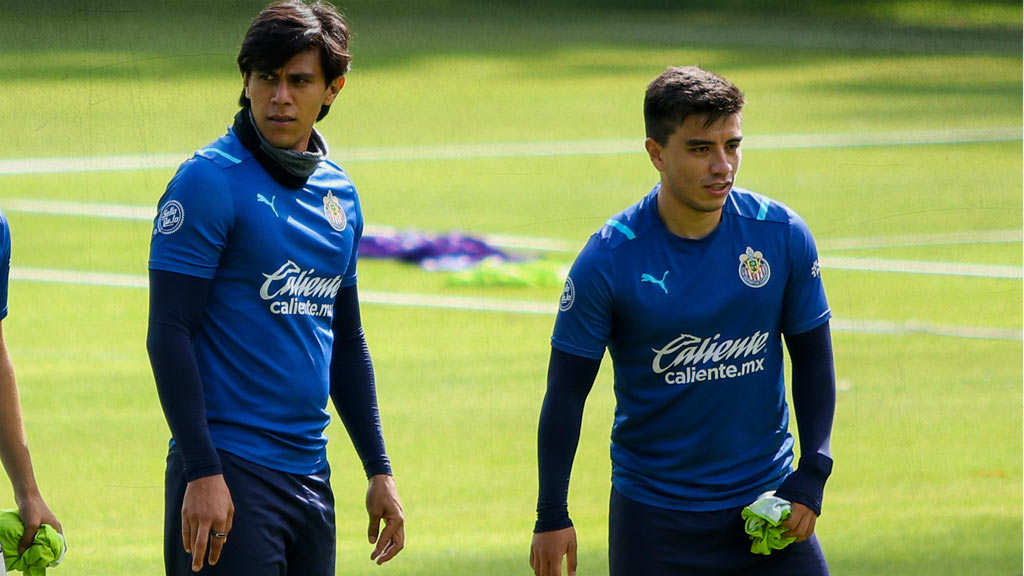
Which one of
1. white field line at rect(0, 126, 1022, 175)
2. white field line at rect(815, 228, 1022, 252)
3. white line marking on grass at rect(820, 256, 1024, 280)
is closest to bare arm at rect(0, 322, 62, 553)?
white line marking on grass at rect(820, 256, 1024, 280)

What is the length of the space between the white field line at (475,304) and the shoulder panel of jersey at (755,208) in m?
8.47

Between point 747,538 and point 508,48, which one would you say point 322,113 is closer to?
point 747,538

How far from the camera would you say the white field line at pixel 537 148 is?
21.3 m

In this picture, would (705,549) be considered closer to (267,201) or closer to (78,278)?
(267,201)

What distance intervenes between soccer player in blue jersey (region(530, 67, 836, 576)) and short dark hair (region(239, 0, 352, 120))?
0.86 metres

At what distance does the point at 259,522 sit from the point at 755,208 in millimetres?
1630

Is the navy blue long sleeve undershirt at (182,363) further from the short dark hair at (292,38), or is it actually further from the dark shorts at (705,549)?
the dark shorts at (705,549)

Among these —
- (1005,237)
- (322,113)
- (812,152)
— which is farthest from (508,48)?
(322,113)

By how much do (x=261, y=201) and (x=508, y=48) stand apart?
2507 centimetres

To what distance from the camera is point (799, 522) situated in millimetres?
4379

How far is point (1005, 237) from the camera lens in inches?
675

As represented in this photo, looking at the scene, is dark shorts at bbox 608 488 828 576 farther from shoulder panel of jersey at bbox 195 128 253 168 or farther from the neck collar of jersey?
shoulder panel of jersey at bbox 195 128 253 168

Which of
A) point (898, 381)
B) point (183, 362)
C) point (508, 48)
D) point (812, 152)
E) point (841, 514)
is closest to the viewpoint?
point (183, 362)

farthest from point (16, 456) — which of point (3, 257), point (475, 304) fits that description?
point (475, 304)
